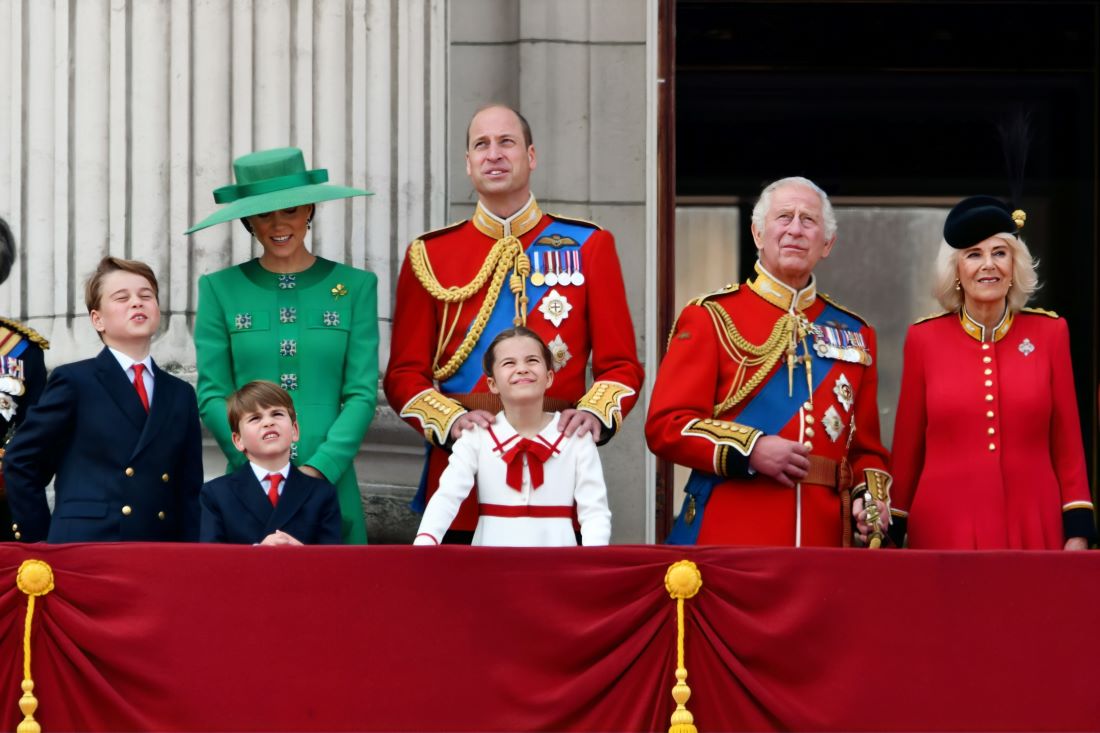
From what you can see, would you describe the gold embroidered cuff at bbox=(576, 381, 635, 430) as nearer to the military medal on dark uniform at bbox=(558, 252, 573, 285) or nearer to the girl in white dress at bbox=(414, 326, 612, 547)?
the girl in white dress at bbox=(414, 326, 612, 547)

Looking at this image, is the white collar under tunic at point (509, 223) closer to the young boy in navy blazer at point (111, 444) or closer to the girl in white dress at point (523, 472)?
the girl in white dress at point (523, 472)

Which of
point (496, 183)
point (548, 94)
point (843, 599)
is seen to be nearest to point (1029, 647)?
point (843, 599)

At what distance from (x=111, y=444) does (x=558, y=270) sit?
1.30 metres

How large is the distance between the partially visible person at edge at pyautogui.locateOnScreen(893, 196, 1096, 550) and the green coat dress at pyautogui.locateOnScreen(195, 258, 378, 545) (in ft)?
4.86

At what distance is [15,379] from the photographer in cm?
652

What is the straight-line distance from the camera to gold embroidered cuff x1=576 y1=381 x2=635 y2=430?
6105 millimetres

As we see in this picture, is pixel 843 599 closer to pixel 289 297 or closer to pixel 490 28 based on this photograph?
pixel 289 297

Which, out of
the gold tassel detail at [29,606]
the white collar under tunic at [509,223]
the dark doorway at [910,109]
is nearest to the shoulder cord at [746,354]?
the white collar under tunic at [509,223]

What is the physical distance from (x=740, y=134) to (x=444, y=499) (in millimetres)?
4519

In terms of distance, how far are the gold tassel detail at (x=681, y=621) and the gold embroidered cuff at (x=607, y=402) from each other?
2.37 feet

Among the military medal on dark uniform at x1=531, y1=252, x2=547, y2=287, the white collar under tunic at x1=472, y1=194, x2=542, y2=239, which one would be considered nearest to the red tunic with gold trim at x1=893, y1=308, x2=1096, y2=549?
the military medal on dark uniform at x1=531, y1=252, x2=547, y2=287

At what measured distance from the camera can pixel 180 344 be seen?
782cm

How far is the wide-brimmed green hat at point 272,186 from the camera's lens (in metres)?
6.46

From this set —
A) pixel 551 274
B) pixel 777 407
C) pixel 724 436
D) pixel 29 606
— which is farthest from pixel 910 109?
pixel 29 606
